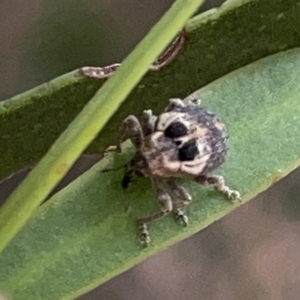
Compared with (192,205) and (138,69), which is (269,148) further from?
(138,69)

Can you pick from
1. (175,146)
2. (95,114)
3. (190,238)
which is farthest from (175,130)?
(190,238)

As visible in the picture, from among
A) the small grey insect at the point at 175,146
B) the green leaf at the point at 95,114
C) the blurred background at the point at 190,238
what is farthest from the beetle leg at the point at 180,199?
the blurred background at the point at 190,238

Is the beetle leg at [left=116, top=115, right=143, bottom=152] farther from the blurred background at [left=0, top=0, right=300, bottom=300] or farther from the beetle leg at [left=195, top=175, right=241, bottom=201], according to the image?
the blurred background at [left=0, top=0, right=300, bottom=300]

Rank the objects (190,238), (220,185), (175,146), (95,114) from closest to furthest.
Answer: (95,114) → (220,185) → (175,146) → (190,238)

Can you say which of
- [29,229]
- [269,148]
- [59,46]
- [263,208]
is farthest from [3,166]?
[263,208]

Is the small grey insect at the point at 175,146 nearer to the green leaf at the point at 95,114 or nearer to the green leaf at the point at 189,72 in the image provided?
the green leaf at the point at 189,72

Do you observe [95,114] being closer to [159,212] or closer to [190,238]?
[159,212]

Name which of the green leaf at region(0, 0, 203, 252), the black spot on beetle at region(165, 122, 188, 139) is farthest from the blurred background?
the green leaf at region(0, 0, 203, 252)
